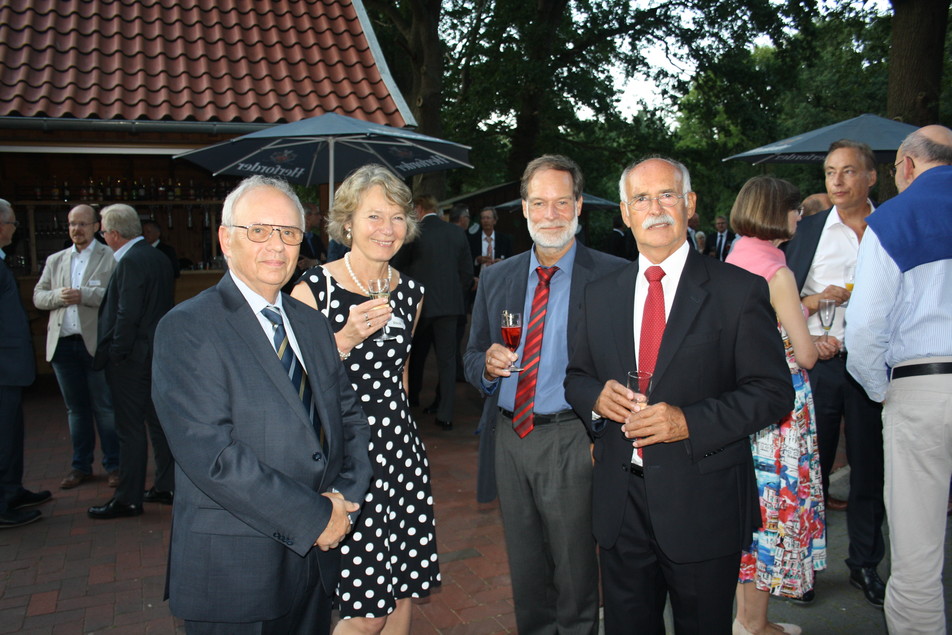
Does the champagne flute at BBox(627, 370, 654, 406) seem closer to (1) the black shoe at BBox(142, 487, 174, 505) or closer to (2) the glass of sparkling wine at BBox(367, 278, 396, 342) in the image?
(2) the glass of sparkling wine at BBox(367, 278, 396, 342)

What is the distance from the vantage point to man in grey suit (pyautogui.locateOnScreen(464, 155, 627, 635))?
297 cm

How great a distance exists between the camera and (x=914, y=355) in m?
2.98

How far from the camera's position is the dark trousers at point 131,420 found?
523 cm

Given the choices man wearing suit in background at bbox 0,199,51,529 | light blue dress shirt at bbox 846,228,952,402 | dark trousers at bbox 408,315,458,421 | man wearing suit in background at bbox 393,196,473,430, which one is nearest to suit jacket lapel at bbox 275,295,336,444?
light blue dress shirt at bbox 846,228,952,402

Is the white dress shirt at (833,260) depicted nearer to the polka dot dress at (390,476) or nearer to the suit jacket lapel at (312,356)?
the polka dot dress at (390,476)

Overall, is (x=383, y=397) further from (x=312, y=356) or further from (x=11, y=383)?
(x=11, y=383)

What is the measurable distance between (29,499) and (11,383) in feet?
3.35

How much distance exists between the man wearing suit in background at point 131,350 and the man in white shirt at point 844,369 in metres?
4.52

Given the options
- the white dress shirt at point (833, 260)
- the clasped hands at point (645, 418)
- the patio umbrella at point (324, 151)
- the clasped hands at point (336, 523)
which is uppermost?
the patio umbrella at point (324, 151)

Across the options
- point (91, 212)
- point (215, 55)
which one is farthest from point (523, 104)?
point (91, 212)

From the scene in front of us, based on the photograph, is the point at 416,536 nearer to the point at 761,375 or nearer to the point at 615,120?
the point at 761,375

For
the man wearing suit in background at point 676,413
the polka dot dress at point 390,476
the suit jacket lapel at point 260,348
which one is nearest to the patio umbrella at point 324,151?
the polka dot dress at point 390,476

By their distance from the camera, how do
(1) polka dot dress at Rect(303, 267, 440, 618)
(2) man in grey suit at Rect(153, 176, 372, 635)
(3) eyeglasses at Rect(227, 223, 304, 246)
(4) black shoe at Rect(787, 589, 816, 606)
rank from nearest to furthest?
1. (2) man in grey suit at Rect(153, 176, 372, 635)
2. (3) eyeglasses at Rect(227, 223, 304, 246)
3. (1) polka dot dress at Rect(303, 267, 440, 618)
4. (4) black shoe at Rect(787, 589, 816, 606)

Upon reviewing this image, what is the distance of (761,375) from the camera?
7.90 ft
